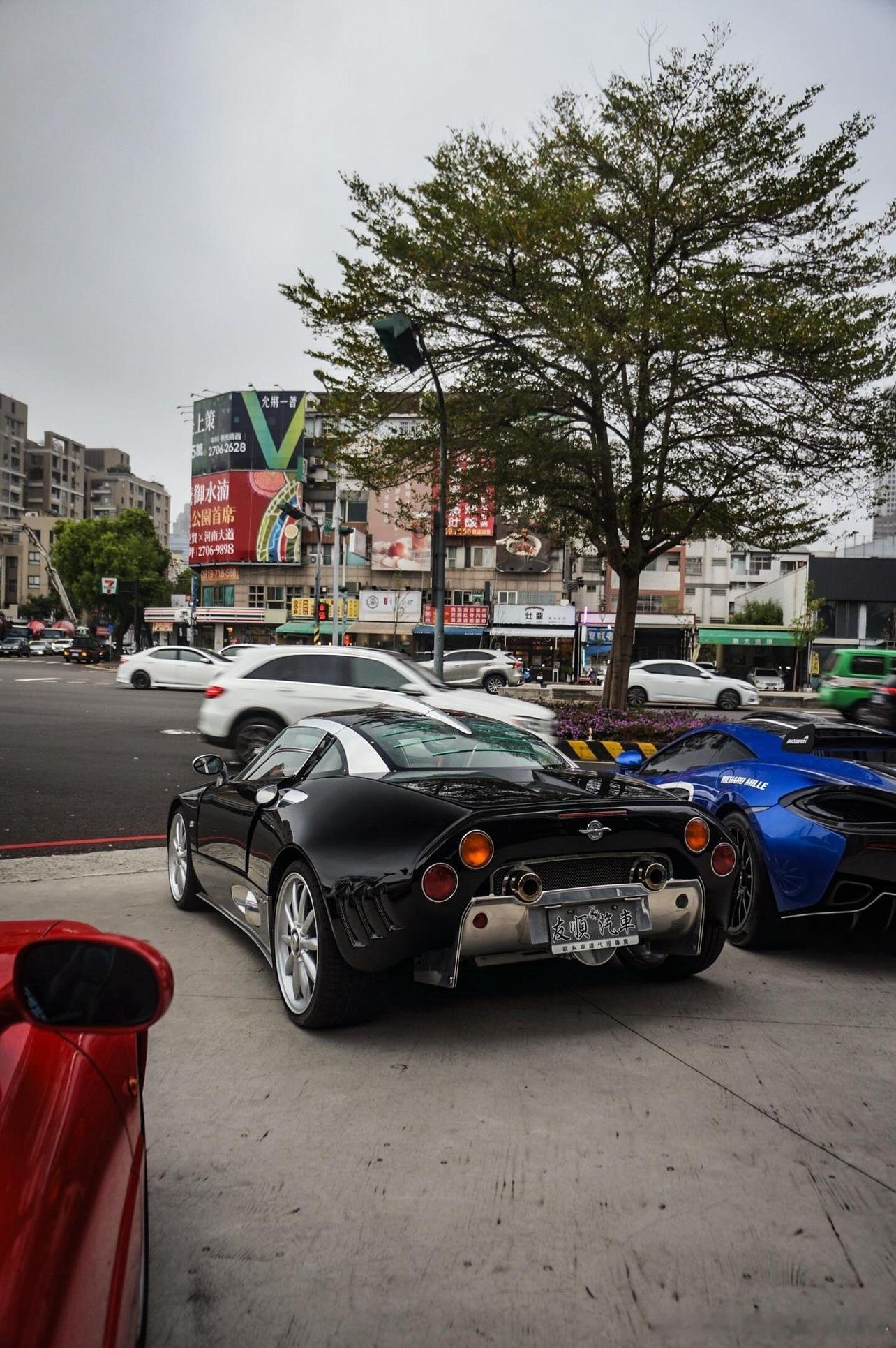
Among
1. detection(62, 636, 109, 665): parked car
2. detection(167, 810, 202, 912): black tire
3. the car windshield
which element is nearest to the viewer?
the car windshield

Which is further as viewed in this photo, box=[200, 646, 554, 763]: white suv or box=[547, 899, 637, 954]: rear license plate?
box=[200, 646, 554, 763]: white suv

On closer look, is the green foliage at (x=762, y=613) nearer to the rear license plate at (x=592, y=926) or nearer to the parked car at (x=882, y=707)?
the parked car at (x=882, y=707)

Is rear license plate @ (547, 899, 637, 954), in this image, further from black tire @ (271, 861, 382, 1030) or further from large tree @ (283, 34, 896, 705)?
large tree @ (283, 34, 896, 705)

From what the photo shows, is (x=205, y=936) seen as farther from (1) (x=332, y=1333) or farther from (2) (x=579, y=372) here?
(2) (x=579, y=372)

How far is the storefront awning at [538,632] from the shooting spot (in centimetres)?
5775

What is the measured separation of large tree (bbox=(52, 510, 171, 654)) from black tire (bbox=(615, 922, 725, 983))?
72.2 metres

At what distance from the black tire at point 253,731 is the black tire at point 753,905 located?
820 centimetres

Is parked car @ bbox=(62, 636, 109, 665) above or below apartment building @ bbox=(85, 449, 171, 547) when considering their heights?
below

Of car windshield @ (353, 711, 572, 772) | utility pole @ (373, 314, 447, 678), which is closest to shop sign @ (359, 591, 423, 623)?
utility pole @ (373, 314, 447, 678)

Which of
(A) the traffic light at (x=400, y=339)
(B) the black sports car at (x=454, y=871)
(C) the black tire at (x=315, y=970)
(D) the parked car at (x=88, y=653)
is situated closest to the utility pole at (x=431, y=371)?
(A) the traffic light at (x=400, y=339)

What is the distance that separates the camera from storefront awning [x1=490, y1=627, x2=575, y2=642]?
57.8 m

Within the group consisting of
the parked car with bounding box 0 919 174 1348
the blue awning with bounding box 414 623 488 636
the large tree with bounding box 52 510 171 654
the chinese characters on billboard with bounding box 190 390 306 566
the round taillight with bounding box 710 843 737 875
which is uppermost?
the chinese characters on billboard with bounding box 190 390 306 566

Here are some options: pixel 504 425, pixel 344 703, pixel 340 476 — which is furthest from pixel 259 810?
pixel 340 476

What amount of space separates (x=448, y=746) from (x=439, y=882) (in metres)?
1.30
